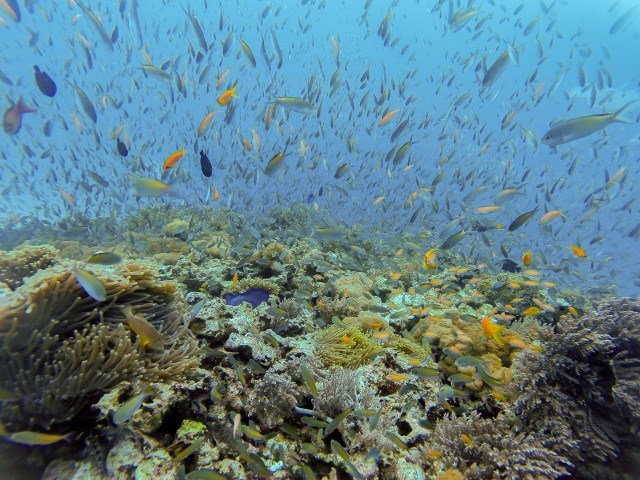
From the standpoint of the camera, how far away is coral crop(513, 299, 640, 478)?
306cm

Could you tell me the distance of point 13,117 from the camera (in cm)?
612

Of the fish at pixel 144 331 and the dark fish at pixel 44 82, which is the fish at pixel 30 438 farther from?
the dark fish at pixel 44 82

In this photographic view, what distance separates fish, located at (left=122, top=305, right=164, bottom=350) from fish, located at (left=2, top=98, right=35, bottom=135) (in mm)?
5495

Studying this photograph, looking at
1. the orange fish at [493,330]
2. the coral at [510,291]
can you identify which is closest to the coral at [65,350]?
the orange fish at [493,330]

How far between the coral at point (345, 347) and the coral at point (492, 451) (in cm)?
127

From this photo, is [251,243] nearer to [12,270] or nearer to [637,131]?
[12,270]

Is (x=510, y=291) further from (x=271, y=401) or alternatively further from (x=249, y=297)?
Result: (x=271, y=401)

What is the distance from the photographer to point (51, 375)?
8.06 ft

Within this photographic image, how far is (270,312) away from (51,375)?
108 inches

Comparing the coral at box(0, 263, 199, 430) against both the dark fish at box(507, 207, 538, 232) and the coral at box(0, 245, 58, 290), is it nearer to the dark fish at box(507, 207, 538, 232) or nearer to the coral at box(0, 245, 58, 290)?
the coral at box(0, 245, 58, 290)

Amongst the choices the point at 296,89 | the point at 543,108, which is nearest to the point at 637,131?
the point at 543,108

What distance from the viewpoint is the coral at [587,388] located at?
10.0 ft

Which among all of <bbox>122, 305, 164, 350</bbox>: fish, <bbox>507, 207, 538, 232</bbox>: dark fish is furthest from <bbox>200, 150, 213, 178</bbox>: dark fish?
<bbox>507, 207, 538, 232</bbox>: dark fish

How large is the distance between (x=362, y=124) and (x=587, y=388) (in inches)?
793
